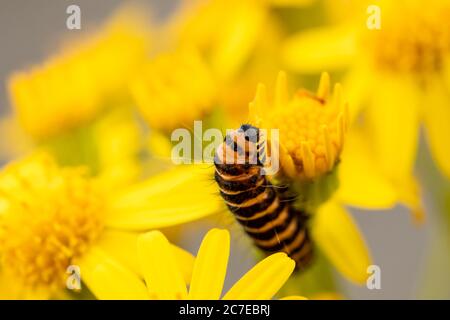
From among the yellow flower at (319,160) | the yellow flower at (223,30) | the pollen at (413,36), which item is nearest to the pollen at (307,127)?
the yellow flower at (319,160)

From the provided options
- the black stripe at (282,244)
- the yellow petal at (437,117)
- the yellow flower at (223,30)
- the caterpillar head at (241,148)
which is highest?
the yellow flower at (223,30)

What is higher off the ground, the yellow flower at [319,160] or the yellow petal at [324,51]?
the yellow petal at [324,51]

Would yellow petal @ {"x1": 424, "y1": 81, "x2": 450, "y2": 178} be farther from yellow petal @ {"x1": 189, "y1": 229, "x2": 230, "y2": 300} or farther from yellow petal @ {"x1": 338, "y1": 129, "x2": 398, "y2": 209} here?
yellow petal @ {"x1": 189, "y1": 229, "x2": 230, "y2": 300}

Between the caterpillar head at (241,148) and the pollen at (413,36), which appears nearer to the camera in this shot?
the caterpillar head at (241,148)

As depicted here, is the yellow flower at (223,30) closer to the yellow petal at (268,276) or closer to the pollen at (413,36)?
the pollen at (413,36)

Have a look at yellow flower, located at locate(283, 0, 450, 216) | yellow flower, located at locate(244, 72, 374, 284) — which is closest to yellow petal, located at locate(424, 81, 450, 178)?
yellow flower, located at locate(283, 0, 450, 216)

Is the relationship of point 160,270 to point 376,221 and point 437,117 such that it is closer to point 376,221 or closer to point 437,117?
point 437,117
